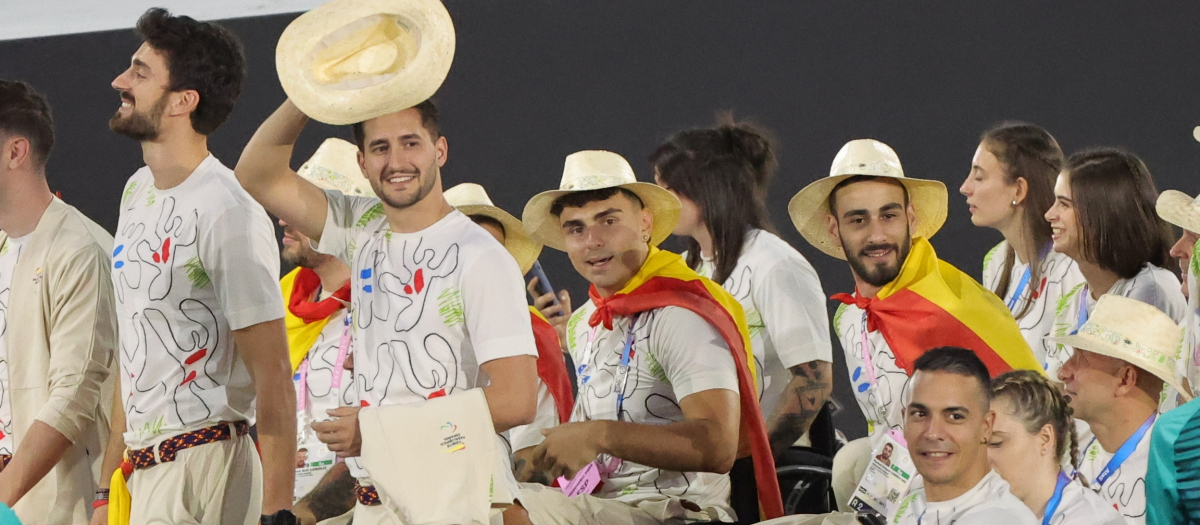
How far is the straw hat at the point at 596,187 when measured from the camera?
3.24 meters

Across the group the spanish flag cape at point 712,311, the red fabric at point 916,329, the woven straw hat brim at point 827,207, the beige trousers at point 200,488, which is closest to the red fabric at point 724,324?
the spanish flag cape at point 712,311

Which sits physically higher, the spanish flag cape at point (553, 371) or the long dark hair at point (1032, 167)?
the long dark hair at point (1032, 167)

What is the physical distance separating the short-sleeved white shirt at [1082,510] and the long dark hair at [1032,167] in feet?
4.39

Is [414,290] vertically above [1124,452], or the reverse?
[414,290]

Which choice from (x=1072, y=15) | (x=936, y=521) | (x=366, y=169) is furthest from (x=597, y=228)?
(x=1072, y=15)

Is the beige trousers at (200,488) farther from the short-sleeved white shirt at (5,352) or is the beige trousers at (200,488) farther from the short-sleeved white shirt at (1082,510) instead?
the short-sleeved white shirt at (1082,510)

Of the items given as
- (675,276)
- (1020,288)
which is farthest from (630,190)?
(1020,288)

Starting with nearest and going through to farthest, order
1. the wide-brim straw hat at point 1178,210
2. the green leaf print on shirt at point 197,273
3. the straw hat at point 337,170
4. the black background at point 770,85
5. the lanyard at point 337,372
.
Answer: the green leaf print on shirt at point 197,273
the wide-brim straw hat at point 1178,210
the lanyard at point 337,372
the straw hat at point 337,170
the black background at point 770,85

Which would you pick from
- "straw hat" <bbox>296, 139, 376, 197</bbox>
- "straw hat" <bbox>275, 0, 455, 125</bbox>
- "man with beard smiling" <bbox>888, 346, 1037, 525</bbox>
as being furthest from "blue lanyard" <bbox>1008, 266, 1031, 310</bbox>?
"straw hat" <bbox>275, 0, 455, 125</bbox>

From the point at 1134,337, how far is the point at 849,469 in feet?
2.35

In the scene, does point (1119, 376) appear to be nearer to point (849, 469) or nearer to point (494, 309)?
point (849, 469)

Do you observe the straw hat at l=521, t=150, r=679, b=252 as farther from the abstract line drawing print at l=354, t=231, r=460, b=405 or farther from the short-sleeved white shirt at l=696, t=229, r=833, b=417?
the abstract line drawing print at l=354, t=231, r=460, b=405

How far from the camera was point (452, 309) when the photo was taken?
2.30 meters

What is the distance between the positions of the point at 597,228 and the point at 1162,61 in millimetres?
2476
